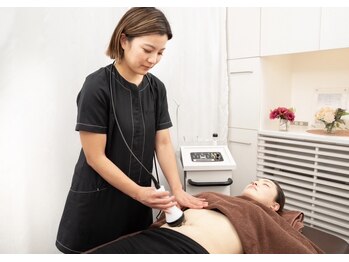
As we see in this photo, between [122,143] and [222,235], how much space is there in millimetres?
584

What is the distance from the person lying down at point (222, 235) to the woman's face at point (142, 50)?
685 millimetres

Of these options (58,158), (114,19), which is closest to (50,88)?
(58,158)

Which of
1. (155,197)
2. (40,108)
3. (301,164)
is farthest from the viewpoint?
(301,164)

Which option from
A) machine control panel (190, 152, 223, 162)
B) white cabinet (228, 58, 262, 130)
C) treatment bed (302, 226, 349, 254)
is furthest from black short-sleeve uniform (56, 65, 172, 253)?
white cabinet (228, 58, 262, 130)

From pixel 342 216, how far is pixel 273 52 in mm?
1213

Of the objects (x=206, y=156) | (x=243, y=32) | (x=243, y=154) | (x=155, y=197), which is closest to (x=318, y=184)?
(x=243, y=154)

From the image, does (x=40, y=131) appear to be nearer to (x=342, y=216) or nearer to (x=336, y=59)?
(x=342, y=216)

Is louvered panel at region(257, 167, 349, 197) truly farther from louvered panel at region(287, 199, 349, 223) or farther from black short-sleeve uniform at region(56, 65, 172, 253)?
black short-sleeve uniform at region(56, 65, 172, 253)

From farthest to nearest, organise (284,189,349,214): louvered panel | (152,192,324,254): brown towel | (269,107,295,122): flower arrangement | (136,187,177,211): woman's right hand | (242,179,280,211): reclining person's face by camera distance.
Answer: (269,107,295,122): flower arrangement → (284,189,349,214): louvered panel → (242,179,280,211): reclining person's face → (152,192,324,254): brown towel → (136,187,177,211): woman's right hand

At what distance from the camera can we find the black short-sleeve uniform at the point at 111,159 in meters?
1.18

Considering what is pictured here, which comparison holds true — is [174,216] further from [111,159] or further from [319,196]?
[319,196]

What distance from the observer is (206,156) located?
187cm

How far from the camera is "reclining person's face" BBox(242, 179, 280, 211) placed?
150cm

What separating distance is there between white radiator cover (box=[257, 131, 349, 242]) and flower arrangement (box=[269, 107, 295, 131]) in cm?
12
